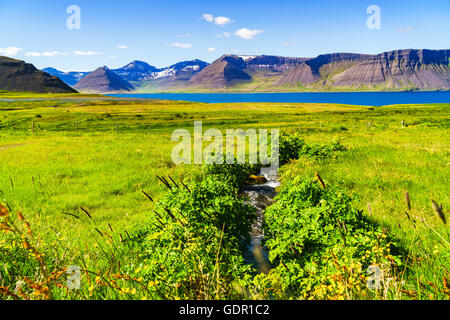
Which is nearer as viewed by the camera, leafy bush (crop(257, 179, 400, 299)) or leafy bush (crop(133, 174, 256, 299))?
leafy bush (crop(133, 174, 256, 299))

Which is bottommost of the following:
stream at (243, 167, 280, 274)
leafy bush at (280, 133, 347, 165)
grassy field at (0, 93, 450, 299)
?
stream at (243, 167, 280, 274)

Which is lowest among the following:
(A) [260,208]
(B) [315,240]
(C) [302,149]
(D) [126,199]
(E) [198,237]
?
(A) [260,208]

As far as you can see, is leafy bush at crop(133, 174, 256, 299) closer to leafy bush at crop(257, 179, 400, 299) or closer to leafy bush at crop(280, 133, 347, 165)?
leafy bush at crop(257, 179, 400, 299)

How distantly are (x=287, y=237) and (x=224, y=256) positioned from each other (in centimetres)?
169

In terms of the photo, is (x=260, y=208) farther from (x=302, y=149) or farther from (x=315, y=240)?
(x=302, y=149)

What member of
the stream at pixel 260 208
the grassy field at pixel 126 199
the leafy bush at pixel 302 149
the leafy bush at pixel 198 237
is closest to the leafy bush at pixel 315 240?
the grassy field at pixel 126 199

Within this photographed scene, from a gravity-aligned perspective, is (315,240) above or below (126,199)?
above

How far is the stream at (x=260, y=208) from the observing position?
8.79 metres

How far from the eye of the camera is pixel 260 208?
14.4 m

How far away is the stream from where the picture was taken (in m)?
8.79

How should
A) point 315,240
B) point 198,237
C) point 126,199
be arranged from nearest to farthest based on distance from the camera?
point 198,237
point 315,240
point 126,199

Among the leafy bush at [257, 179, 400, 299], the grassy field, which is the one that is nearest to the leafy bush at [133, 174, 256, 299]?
the grassy field

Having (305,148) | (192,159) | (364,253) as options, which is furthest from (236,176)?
(364,253)

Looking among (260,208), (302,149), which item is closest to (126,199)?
(260,208)
